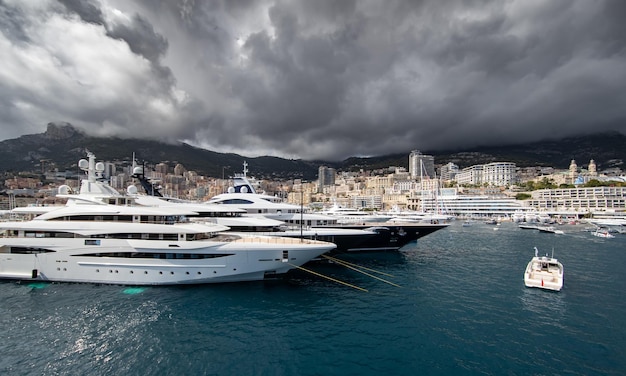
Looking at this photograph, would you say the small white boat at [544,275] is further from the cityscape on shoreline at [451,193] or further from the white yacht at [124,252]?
→ the cityscape on shoreline at [451,193]

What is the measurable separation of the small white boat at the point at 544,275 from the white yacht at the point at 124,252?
15.5 m

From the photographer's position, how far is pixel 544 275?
1961cm

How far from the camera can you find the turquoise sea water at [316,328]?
10.5 metres

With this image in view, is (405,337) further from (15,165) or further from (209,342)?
(15,165)

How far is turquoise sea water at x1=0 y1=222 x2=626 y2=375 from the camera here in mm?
10484

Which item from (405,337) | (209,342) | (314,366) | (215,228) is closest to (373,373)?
(314,366)

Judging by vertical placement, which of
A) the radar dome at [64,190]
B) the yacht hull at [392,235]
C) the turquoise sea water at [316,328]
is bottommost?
the turquoise sea water at [316,328]

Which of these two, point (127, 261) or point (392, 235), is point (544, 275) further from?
point (127, 261)

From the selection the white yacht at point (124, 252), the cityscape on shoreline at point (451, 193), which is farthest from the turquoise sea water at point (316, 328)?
the cityscape on shoreline at point (451, 193)

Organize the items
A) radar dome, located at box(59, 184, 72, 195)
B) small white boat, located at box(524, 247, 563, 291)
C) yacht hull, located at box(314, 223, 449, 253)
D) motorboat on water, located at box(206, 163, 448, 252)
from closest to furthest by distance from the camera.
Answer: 1. small white boat, located at box(524, 247, 563, 291)
2. radar dome, located at box(59, 184, 72, 195)
3. motorboat on water, located at box(206, 163, 448, 252)
4. yacht hull, located at box(314, 223, 449, 253)

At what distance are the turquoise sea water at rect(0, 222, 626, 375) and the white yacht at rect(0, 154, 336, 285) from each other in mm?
819

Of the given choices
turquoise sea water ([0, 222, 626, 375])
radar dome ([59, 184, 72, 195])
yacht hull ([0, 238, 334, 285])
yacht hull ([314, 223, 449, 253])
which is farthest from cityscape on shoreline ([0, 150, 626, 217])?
turquoise sea water ([0, 222, 626, 375])

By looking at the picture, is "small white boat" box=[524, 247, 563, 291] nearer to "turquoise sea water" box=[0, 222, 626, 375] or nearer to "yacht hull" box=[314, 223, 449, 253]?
"turquoise sea water" box=[0, 222, 626, 375]

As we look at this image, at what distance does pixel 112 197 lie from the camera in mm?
21266
